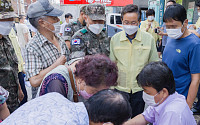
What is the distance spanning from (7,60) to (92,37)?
988 millimetres

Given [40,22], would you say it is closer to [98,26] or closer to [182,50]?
[98,26]

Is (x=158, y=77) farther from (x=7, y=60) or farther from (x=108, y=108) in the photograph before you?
(x=7, y=60)

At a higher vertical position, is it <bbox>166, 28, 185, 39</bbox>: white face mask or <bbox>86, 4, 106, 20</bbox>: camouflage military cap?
<bbox>86, 4, 106, 20</bbox>: camouflage military cap

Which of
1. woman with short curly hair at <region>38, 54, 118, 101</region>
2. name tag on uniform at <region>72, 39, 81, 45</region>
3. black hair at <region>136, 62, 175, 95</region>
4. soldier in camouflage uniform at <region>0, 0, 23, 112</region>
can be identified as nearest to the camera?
woman with short curly hair at <region>38, 54, 118, 101</region>

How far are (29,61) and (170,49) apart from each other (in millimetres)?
1550

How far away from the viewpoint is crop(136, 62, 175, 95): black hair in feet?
4.69

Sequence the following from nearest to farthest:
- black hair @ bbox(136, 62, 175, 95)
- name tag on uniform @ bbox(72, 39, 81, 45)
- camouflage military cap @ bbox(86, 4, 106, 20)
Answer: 1. black hair @ bbox(136, 62, 175, 95)
2. name tag on uniform @ bbox(72, 39, 81, 45)
3. camouflage military cap @ bbox(86, 4, 106, 20)

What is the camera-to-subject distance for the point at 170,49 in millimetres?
2090

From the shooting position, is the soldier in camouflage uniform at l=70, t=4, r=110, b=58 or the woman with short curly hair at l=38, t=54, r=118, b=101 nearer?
the woman with short curly hair at l=38, t=54, r=118, b=101

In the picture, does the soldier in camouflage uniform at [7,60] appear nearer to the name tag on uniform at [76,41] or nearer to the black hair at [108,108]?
the name tag on uniform at [76,41]

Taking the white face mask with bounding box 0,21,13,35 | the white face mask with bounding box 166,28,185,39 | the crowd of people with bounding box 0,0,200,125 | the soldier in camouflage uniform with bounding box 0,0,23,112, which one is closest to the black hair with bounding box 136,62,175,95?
the crowd of people with bounding box 0,0,200,125

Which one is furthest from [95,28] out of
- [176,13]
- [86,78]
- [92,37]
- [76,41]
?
[86,78]

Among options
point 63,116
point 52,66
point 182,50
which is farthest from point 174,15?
point 63,116

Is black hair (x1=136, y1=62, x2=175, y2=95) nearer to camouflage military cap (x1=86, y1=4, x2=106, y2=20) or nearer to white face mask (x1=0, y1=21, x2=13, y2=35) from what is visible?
camouflage military cap (x1=86, y1=4, x2=106, y2=20)
